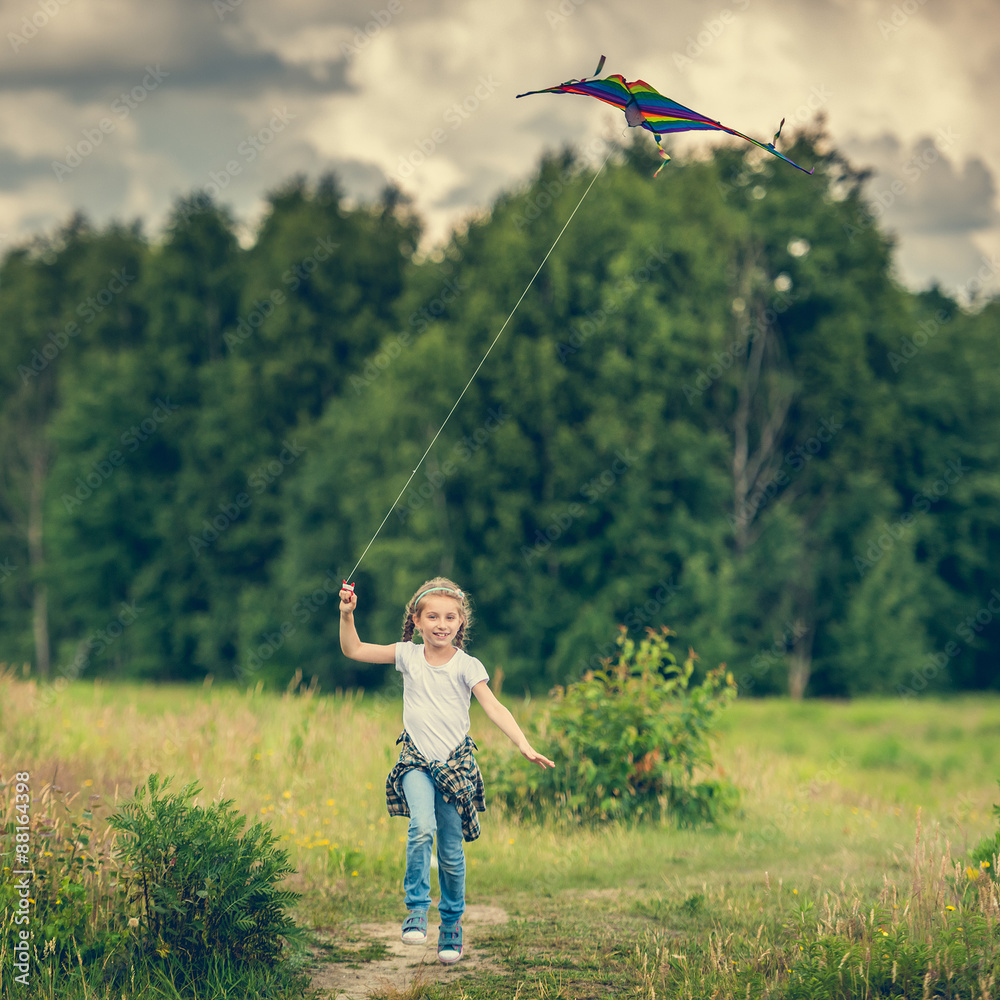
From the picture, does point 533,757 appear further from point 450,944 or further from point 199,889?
point 199,889

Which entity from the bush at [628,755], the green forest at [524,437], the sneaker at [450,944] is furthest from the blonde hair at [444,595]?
the green forest at [524,437]

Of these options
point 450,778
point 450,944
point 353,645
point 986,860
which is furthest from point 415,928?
point 986,860

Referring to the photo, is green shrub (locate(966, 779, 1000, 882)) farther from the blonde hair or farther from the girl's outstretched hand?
the blonde hair

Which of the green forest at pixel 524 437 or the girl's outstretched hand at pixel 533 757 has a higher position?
A: the green forest at pixel 524 437

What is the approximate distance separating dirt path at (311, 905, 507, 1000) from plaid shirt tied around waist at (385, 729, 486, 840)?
703 millimetres

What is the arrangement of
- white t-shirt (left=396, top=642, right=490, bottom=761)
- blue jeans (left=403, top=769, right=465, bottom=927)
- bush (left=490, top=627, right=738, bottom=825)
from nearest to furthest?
blue jeans (left=403, top=769, right=465, bottom=927) → white t-shirt (left=396, top=642, right=490, bottom=761) → bush (left=490, top=627, right=738, bottom=825)

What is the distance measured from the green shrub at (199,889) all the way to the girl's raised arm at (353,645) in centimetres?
102

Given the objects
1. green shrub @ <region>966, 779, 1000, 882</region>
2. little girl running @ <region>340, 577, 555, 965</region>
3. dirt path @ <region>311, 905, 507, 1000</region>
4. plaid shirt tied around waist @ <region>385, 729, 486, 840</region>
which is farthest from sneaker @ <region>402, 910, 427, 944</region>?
green shrub @ <region>966, 779, 1000, 882</region>

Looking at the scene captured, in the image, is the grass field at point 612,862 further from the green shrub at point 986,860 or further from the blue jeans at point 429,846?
the blue jeans at point 429,846

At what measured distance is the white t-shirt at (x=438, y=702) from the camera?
5.11 meters

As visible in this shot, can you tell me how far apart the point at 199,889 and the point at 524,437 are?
881 inches

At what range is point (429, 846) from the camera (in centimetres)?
500

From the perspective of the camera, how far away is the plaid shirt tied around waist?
507cm

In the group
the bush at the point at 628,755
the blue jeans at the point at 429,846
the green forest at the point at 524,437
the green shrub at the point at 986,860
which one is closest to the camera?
the blue jeans at the point at 429,846
